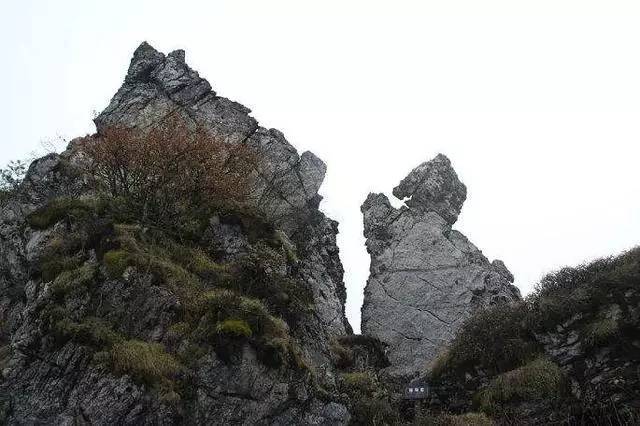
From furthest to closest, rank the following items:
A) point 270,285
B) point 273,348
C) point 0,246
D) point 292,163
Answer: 1. point 292,163
2. point 0,246
3. point 270,285
4. point 273,348

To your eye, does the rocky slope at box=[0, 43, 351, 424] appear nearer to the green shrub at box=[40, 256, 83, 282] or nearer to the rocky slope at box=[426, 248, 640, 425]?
the green shrub at box=[40, 256, 83, 282]

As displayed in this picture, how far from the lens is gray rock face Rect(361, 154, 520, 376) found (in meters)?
35.5

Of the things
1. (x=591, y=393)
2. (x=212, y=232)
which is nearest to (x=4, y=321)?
(x=212, y=232)

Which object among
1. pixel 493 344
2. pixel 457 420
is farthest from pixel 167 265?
pixel 493 344

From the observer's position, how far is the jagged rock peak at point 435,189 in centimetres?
4281

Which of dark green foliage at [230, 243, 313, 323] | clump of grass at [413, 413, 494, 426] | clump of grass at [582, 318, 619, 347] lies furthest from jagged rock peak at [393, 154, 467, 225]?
clump of grass at [413, 413, 494, 426]

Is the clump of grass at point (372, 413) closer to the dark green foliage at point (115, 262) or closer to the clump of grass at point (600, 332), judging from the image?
the clump of grass at point (600, 332)

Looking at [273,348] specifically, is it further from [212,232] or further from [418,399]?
[212,232]

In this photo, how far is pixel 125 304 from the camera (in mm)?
15789

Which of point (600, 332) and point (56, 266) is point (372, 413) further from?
point (56, 266)

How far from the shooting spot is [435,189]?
43.6 metres

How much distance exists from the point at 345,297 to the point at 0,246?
2057cm

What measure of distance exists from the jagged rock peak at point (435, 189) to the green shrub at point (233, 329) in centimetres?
2910

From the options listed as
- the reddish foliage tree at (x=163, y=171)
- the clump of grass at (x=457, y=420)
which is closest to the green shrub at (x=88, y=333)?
the reddish foliage tree at (x=163, y=171)
